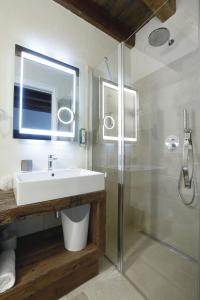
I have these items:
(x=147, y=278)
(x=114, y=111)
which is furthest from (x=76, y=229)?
(x=114, y=111)

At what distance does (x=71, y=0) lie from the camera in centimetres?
182

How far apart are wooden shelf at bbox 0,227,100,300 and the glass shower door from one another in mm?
401

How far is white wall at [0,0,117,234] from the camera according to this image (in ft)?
4.84

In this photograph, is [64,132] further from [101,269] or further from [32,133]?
[101,269]

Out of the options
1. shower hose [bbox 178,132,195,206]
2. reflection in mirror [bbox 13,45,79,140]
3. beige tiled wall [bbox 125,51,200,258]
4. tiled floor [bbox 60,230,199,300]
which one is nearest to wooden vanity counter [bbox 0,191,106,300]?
tiled floor [bbox 60,230,199,300]

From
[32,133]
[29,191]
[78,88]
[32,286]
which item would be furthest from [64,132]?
[32,286]

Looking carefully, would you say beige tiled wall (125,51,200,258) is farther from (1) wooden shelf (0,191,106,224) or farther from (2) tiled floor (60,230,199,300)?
(1) wooden shelf (0,191,106,224)

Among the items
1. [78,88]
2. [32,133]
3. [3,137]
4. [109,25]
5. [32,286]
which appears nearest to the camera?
[32,286]

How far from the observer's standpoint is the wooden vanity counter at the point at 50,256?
1034mm

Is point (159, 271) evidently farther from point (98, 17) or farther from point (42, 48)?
point (98, 17)

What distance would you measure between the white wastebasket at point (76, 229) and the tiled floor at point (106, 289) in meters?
0.28

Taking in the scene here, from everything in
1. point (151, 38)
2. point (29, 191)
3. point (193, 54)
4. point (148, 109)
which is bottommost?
point (29, 191)

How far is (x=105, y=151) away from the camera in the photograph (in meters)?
1.92

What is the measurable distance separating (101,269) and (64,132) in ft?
4.47
